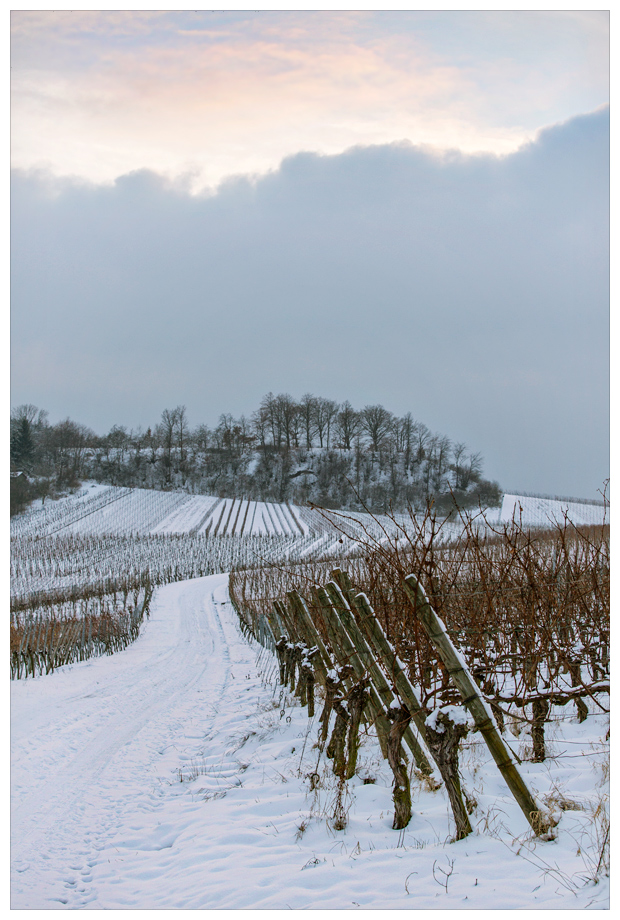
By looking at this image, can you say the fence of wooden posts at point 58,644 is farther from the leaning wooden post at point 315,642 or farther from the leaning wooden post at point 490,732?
the leaning wooden post at point 490,732

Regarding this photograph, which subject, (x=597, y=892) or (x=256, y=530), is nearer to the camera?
(x=597, y=892)

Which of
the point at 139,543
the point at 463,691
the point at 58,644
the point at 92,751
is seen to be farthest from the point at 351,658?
the point at 139,543

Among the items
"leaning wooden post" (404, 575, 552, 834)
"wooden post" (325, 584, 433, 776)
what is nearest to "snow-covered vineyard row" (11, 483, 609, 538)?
"wooden post" (325, 584, 433, 776)

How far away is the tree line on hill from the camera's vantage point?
214ft

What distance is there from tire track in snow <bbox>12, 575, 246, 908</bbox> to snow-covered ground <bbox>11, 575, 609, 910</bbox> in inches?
0.8

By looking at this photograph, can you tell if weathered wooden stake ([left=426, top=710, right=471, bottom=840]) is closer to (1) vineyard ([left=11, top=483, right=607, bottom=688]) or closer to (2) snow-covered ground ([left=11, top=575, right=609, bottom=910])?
(2) snow-covered ground ([left=11, top=575, right=609, bottom=910])

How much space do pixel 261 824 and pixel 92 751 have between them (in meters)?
2.87

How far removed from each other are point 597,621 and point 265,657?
23.6ft

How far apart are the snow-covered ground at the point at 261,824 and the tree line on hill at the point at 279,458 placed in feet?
178

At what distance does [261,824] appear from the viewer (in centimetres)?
360

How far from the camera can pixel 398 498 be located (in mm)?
61094

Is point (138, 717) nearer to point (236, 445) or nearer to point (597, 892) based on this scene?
point (597, 892)

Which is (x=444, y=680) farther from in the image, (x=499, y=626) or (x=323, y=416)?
(x=323, y=416)
